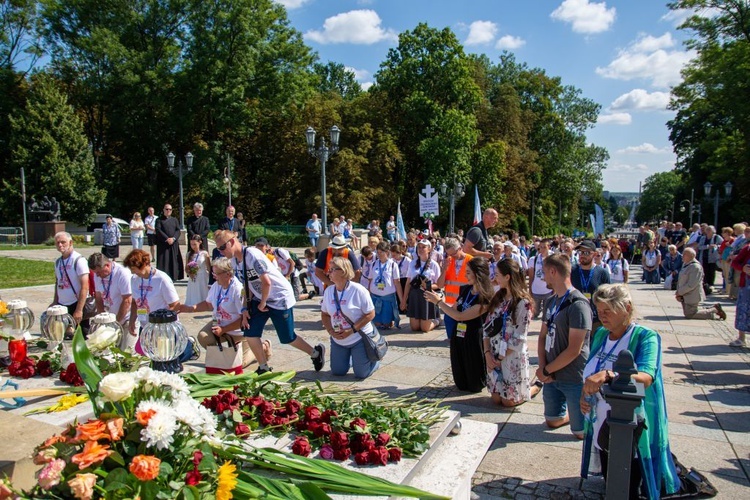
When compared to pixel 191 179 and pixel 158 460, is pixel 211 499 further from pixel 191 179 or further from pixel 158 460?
pixel 191 179

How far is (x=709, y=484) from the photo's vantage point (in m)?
4.02

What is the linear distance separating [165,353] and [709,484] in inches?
156

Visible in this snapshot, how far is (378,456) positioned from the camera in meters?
2.88

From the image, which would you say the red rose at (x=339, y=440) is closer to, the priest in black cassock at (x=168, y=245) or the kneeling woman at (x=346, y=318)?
the kneeling woman at (x=346, y=318)

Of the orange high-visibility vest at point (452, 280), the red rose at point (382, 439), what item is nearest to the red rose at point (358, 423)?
the red rose at point (382, 439)

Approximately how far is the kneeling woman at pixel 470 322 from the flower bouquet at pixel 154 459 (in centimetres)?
372

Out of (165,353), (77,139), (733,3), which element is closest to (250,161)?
(77,139)

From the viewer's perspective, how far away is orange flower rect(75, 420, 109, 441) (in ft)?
6.72

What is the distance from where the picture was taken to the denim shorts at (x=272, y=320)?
6623 millimetres

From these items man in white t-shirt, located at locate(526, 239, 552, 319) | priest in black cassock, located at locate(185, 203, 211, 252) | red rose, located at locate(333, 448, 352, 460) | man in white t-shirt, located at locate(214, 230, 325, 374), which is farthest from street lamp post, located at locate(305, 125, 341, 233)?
red rose, located at locate(333, 448, 352, 460)

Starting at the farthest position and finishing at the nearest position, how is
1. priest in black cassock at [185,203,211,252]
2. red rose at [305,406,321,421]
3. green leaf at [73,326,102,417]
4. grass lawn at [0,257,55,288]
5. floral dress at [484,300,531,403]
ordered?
grass lawn at [0,257,55,288] < priest in black cassock at [185,203,211,252] < floral dress at [484,300,531,403] < red rose at [305,406,321,421] < green leaf at [73,326,102,417]

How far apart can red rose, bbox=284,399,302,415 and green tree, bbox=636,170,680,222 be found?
399 ft

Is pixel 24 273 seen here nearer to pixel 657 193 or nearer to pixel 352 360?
pixel 352 360

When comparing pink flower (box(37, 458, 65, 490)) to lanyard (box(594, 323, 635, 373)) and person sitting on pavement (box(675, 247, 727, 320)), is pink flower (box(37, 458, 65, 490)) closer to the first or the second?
lanyard (box(594, 323, 635, 373))
